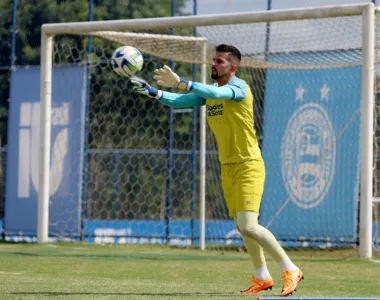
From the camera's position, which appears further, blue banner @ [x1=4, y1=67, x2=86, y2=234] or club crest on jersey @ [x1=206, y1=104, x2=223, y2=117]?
blue banner @ [x1=4, y1=67, x2=86, y2=234]

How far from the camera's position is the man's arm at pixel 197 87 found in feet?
26.2

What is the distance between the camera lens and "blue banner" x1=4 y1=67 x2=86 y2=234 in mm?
16484

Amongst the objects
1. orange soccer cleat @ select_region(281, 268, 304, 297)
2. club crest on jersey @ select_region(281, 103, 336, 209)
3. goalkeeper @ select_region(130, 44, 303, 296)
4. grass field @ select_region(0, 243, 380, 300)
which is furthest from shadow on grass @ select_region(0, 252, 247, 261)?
orange soccer cleat @ select_region(281, 268, 304, 297)

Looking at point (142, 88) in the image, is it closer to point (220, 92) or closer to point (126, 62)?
point (126, 62)

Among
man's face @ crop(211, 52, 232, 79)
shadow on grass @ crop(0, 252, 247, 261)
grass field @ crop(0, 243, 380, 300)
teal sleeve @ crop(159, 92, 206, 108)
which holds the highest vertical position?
man's face @ crop(211, 52, 232, 79)

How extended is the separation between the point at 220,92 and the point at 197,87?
21 centimetres

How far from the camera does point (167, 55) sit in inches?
614

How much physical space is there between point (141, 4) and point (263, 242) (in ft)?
46.6

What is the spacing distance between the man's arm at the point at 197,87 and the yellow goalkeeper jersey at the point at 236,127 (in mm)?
116

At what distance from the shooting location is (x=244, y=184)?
8273 millimetres

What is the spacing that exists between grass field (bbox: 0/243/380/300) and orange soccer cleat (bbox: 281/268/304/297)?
12cm

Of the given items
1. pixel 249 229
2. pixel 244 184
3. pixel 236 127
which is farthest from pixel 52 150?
pixel 249 229

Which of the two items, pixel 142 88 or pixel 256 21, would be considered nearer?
pixel 142 88

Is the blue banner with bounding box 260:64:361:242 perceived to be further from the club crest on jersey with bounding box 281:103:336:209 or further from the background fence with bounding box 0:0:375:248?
the background fence with bounding box 0:0:375:248
